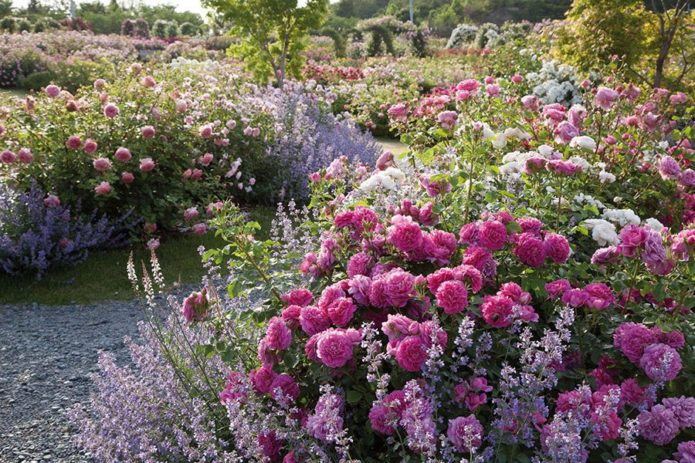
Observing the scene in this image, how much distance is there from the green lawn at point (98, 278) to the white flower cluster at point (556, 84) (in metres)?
5.99

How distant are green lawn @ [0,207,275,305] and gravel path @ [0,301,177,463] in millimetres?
139

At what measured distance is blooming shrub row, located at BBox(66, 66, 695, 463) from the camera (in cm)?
173

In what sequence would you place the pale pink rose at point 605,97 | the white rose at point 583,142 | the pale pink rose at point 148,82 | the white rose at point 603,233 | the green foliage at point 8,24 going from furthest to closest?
the green foliage at point 8,24 → the pale pink rose at point 148,82 → the pale pink rose at point 605,97 → the white rose at point 583,142 → the white rose at point 603,233

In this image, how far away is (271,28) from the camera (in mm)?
11516

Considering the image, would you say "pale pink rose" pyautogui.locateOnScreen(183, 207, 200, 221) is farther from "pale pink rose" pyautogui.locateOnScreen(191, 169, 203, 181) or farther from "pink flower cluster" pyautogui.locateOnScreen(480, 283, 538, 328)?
"pink flower cluster" pyautogui.locateOnScreen(480, 283, 538, 328)

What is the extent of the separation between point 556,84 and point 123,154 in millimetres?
6906

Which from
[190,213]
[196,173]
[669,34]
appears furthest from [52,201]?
[669,34]

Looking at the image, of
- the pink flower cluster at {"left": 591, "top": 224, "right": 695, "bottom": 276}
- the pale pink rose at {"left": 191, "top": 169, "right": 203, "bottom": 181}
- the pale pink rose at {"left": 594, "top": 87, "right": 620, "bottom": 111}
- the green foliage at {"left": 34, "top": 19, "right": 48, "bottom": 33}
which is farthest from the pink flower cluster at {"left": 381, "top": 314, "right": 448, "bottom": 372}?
the green foliage at {"left": 34, "top": 19, "right": 48, "bottom": 33}

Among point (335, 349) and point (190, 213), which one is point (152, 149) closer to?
point (190, 213)

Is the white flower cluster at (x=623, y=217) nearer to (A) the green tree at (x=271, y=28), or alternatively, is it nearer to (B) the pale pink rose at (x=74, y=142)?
(B) the pale pink rose at (x=74, y=142)

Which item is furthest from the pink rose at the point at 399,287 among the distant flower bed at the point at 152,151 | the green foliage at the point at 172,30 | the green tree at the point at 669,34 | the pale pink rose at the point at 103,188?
the green foliage at the point at 172,30

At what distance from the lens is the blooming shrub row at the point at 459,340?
5.66 ft

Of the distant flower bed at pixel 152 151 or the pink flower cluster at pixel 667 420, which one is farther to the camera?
the distant flower bed at pixel 152 151

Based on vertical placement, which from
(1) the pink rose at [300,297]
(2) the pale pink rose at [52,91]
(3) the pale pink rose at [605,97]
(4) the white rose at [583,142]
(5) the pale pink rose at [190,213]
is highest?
(3) the pale pink rose at [605,97]
